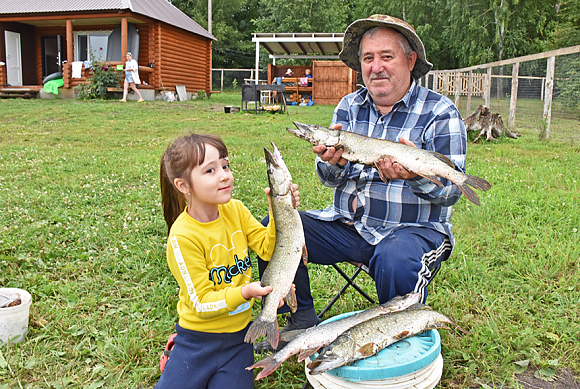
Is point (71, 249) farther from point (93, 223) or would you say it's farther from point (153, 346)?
point (153, 346)

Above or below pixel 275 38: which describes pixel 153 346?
below

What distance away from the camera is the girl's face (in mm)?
2404

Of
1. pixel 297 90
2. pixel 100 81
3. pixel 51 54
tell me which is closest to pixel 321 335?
pixel 100 81

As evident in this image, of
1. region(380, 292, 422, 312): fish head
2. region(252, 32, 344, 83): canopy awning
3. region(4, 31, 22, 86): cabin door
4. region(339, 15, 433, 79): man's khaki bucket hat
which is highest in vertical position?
region(252, 32, 344, 83): canopy awning

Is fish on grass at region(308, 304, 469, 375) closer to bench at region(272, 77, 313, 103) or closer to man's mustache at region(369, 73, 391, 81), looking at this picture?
man's mustache at region(369, 73, 391, 81)

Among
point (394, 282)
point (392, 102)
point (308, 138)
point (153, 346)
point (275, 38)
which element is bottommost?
point (153, 346)

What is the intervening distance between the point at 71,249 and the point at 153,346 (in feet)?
5.99

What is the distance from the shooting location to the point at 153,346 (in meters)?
3.13

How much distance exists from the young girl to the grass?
0.40m

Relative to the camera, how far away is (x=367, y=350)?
7.45ft

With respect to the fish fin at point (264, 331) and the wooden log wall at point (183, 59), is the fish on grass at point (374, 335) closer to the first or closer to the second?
the fish fin at point (264, 331)

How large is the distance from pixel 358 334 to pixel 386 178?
972mm

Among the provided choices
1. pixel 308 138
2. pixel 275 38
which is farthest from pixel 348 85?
pixel 308 138

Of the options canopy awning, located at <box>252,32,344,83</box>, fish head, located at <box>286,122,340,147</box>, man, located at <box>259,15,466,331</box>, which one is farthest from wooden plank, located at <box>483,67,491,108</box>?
fish head, located at <box>286,122,340,147</box>
